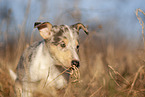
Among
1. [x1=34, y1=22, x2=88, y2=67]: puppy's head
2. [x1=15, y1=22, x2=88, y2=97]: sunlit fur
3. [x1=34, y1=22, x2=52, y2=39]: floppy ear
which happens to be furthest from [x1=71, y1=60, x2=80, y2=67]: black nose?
[x1=34, y1=22, x2=52, y2=39]: floppy ear

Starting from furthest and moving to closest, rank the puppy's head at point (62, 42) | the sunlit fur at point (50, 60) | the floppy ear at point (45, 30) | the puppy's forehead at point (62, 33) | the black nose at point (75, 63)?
the floppy ear at point (45, 30), the puppy's forehead at point (62, 33), the sunlit fur at point (50, 60), the puppy's head at point (62, 42), the black nose at point (75, 63)

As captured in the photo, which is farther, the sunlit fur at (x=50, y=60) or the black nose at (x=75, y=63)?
the sunlit fur at (x=50, y=60)

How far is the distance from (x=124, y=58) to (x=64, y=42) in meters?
3.65

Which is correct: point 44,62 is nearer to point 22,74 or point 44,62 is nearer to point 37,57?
point 37,57

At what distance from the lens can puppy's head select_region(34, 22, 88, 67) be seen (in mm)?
2609

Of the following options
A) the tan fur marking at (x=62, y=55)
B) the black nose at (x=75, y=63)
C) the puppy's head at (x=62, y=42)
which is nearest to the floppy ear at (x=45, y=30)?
the puppy's head at (x=62, y=42)

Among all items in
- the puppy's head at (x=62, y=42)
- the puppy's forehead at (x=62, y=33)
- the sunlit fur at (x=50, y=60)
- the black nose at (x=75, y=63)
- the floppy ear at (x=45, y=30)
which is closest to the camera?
the black nose at (x=75, y=63)

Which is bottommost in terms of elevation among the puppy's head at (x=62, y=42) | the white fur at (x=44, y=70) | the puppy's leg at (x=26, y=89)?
the puppy's leg at (x=26, y=89)

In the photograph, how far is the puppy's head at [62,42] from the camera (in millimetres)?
2609

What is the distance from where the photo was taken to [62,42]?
278cm

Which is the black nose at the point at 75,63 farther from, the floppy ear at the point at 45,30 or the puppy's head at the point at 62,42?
the floppy ear at the point at 45,30

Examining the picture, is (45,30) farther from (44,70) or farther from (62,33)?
(44,70)

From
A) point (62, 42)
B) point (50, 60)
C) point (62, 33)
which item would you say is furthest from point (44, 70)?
point (62, 33)

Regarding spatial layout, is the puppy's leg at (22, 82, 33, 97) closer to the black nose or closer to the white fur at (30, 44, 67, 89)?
the white fur at (30, 44, 67, 89)
